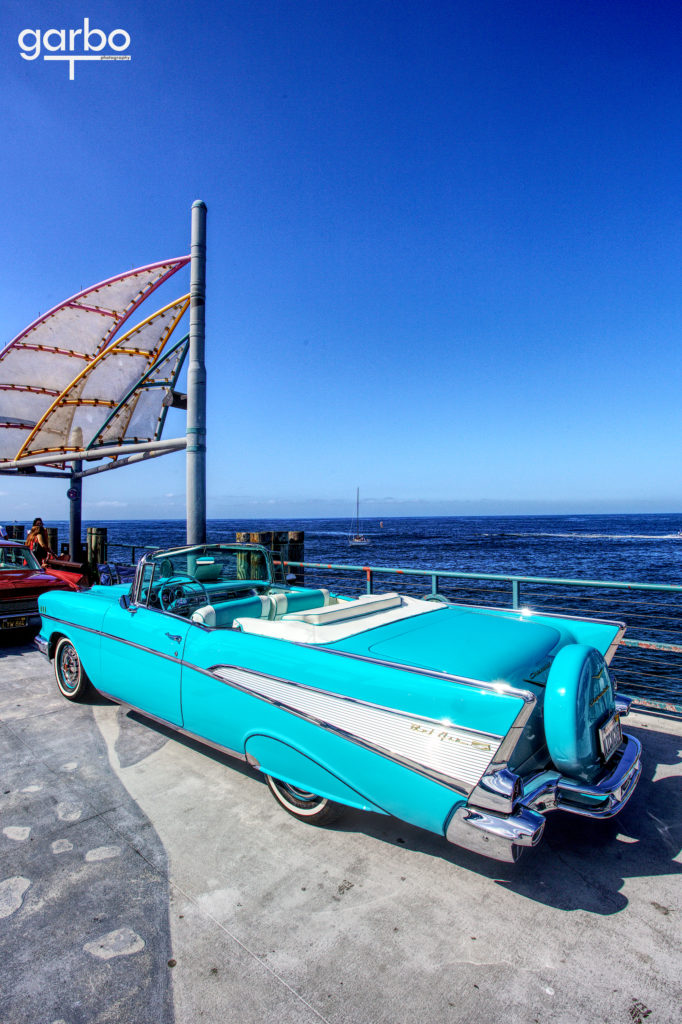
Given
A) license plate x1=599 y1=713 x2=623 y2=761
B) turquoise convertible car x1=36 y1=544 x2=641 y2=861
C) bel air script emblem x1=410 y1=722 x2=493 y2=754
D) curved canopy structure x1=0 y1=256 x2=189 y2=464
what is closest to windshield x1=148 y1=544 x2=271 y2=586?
turquoise convertible car x1=36 y1=544 x2=641 y2=861

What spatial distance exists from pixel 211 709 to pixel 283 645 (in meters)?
0.72

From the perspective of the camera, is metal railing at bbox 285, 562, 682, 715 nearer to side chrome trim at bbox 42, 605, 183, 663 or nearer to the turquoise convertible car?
the turquoise convertible car

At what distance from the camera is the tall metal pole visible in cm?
747

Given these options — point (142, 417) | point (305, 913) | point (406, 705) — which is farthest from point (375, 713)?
point (142, 417)

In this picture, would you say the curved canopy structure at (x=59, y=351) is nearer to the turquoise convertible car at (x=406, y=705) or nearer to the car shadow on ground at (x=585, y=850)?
the turquoise convertible car at (x=406, y=705)

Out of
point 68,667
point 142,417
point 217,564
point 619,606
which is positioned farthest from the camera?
point 619,606

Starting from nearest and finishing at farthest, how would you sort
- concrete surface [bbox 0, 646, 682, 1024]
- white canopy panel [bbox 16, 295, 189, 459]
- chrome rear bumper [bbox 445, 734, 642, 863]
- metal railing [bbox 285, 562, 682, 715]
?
concrete surface [bbox 0, 646, 682, 1024]
chrome rear bumper [bbox 445, 734, 642, 863]
metal railing [bbox 285, 562, 682, 715]
white canopy panel [bbox 16, 295, 189, 459]

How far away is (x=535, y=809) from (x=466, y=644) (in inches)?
32.6

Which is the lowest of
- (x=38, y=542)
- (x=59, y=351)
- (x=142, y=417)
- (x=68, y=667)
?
(x=68, y=667)

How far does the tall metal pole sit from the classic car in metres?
2.01

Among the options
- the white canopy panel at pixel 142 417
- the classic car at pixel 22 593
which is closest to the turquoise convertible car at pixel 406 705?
the classic car at pixel 22 593

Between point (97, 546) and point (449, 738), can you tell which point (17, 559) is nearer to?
point (97, 546)

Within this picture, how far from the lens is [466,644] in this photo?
113 inches

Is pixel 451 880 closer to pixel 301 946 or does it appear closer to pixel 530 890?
pixel 530 890
